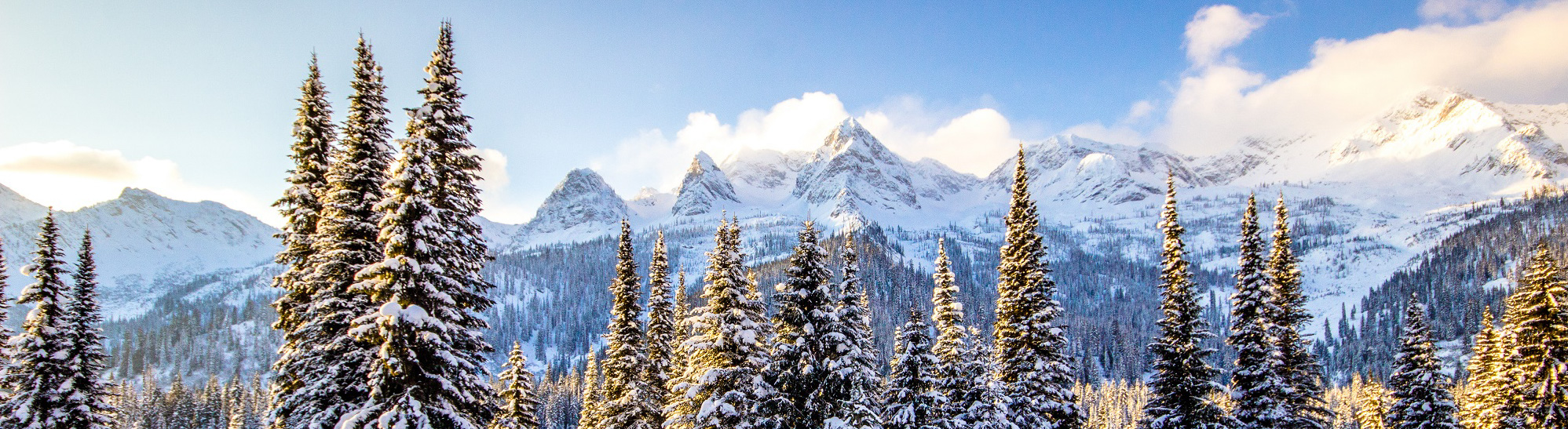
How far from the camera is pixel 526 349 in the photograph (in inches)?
7756

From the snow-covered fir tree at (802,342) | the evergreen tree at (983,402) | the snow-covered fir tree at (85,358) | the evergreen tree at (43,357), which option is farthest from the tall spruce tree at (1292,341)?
the evergreen tree at (43,357)

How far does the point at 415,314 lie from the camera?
14.0 m

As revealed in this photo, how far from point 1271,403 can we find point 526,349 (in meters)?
200

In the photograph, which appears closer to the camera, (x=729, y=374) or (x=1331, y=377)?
(x=729, y=374)

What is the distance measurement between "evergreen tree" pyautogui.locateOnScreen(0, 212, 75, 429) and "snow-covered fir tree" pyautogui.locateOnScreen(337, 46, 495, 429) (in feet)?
55.2

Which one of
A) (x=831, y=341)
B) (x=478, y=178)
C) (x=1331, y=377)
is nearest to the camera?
(x=478, y=178)

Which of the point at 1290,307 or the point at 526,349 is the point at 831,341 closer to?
the point at 1290,307

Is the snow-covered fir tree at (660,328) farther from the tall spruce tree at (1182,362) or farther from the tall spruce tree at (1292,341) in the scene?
the tall spruce tree at (1292,341)

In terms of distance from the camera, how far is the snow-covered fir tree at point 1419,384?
30.4m

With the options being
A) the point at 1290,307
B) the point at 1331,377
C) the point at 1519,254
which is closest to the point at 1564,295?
the point at 1290,307

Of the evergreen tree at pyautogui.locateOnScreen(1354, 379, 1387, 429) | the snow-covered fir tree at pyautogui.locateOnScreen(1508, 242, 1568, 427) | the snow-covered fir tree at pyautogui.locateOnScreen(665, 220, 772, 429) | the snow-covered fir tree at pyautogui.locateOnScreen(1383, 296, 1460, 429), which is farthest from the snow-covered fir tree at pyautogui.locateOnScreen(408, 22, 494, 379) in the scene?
the evergreen tree at pyautogui.locateOnScreen(1354, 379, 1387, 429)

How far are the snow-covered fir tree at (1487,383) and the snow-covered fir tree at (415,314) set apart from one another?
36.8 metres

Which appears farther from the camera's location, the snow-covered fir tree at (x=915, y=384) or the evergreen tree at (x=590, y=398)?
the evergreen tree at (x=590, y=398)

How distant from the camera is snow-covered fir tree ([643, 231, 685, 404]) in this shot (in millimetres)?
29266
